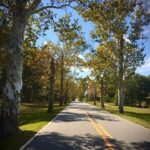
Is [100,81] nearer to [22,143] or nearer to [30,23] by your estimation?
[30,23]

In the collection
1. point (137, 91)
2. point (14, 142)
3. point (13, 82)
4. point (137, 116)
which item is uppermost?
point (137, 91)

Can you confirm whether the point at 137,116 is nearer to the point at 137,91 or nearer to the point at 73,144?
the point at 73,144

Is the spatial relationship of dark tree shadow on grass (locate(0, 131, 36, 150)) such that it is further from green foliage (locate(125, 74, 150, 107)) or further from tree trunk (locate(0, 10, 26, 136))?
green foliage (locate(125, 74, 150, 107))

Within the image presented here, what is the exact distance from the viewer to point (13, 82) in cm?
1636

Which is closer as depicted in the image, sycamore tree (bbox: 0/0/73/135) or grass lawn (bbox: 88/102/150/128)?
sycamore tree (bbox: 0/0/73/135)

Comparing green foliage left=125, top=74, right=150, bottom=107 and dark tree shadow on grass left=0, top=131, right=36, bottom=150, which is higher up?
green foliage left=125, top=74, right=150, bottom=107

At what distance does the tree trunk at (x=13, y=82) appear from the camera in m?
16.2

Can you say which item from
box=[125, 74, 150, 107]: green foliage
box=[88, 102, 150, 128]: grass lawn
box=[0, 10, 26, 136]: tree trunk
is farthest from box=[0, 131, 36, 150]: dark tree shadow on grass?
box=[125, 74, 150, 107]: green foliage

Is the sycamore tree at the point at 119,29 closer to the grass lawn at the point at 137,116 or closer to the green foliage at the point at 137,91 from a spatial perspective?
the grass lawn at the point at 137,116

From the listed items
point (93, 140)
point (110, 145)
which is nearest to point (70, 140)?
point (93, 140)

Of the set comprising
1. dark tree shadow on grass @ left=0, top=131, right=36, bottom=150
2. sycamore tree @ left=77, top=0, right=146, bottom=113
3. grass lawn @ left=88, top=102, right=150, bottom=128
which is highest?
sycamore tree @ left=77, top=0, right=146, bottom=113

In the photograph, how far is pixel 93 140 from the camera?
1420 cm

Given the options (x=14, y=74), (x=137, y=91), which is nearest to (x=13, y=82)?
(x=14, y=74)

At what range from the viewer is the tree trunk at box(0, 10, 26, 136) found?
53.0ft
